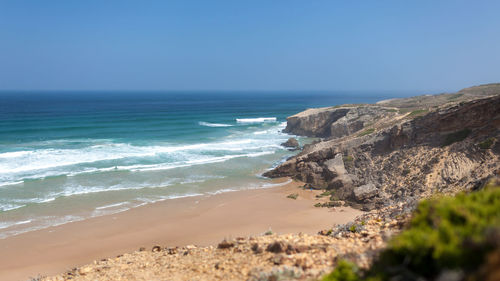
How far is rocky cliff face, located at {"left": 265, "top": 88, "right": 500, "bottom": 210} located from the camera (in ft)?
58.5

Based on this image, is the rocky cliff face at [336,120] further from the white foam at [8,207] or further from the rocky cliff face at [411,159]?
the white foam at [8,207]

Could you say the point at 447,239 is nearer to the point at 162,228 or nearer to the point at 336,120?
the point at 162,228

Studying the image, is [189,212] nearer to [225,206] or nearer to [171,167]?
[225,206]

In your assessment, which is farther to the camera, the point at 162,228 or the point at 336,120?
the point at 336,120

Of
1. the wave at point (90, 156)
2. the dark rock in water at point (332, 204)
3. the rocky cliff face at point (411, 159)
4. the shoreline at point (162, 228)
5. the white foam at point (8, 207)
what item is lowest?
the shoreline at point (162, 228)

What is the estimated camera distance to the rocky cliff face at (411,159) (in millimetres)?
17844

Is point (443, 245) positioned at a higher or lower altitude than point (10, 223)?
higher

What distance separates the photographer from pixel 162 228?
16.6 m

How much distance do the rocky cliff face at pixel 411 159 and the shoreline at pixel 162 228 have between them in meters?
2.02

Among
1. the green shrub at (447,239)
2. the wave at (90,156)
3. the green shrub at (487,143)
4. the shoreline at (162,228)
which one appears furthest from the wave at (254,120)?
the green shrub at (447,239)

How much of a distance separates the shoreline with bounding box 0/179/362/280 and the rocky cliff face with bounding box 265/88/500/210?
2.02 metres

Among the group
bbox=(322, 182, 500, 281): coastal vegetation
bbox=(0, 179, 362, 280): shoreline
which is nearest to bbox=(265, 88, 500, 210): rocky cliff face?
bbox=(0, 179, 362, 280): shoreline

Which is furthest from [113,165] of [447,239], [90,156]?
[447,239]

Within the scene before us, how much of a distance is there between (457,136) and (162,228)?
56.2 feet
